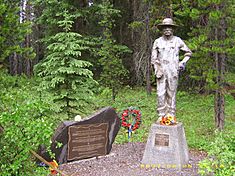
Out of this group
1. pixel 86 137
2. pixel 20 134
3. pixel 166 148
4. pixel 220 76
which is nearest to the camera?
pixel 20 134

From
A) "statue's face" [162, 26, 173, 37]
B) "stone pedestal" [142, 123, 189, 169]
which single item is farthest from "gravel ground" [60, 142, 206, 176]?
"statue's face" [162, 26, 173, 37]

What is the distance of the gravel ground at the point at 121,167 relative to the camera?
262 inches

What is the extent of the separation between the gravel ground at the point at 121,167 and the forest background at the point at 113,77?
1.04 m

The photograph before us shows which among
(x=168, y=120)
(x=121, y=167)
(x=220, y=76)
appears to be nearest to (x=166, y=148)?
(x=168, y=120)

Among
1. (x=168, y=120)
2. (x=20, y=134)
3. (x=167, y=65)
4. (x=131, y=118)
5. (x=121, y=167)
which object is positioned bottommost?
(x=121, y=167)

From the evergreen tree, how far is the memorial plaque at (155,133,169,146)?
302 centimetres

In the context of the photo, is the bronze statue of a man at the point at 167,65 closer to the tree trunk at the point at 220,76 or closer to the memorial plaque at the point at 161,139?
the memorial plaque at the point at 161,139

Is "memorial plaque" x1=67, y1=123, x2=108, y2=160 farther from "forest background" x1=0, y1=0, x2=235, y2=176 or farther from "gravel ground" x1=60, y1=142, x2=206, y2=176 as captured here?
"forest background" x1=0, y1=0, x2=235, y2=176

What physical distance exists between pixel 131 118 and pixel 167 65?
6.75ft

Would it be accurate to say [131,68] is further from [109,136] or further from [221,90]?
[109,136]

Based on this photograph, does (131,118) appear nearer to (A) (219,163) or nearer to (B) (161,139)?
(B) (161,139)

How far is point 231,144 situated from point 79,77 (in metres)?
5.09

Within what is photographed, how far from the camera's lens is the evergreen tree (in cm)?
903

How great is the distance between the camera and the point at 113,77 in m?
14.7
